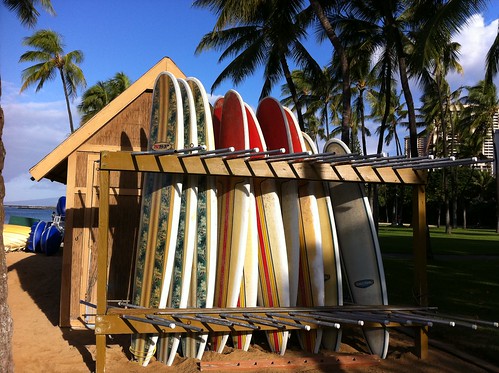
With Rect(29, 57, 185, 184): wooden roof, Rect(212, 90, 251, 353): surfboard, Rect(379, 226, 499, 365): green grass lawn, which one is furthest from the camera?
Rect(29, 57, 185, 184): wooden roof

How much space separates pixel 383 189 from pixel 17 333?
5084 cm

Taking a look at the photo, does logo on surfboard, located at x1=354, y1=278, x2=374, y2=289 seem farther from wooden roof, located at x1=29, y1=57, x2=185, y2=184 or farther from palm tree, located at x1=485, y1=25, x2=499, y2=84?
palm tree, located at x1=485, y1=25, x2=499, y2=84

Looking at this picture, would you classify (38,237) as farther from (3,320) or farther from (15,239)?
(3,320)

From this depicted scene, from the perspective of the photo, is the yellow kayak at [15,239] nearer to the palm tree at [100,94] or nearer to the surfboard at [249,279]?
the surfboard at [249,279]

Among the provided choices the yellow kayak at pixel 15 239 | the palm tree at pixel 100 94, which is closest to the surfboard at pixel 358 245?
the yellow kayak at pixel 15 239

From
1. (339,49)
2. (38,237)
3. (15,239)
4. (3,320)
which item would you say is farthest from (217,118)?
(15,239)

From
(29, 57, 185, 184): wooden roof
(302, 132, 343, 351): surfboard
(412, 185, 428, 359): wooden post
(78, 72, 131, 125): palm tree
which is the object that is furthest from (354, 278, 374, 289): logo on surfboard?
(78, 72, 131, 125): palm tree

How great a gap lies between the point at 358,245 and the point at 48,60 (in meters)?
26.0

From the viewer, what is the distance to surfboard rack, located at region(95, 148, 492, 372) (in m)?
4.44

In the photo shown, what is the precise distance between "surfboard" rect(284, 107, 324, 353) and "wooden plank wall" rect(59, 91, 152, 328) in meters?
2.47

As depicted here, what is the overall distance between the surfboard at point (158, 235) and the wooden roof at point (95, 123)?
1574mm

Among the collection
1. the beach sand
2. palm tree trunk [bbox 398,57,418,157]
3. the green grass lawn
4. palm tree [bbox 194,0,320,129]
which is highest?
palm tree [bbox 194,0,320,129]

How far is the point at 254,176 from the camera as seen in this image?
15.8ft

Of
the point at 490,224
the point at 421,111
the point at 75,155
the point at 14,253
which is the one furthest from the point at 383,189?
the point at 75,155
